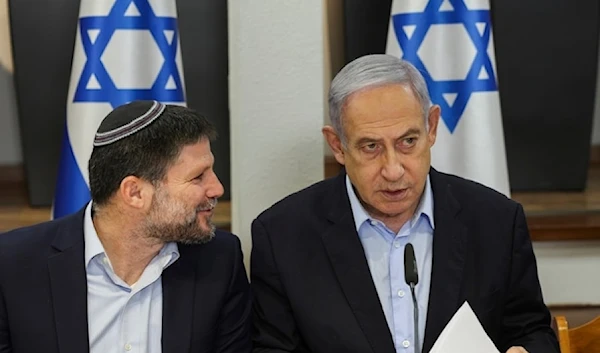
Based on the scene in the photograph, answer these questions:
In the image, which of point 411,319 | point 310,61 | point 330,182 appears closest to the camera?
point 411,319

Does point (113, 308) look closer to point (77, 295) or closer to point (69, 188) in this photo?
point (77, 295)

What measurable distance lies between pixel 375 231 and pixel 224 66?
2130 millimetres

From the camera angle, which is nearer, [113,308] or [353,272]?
[113,308]

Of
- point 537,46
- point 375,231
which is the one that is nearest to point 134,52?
point 375,231

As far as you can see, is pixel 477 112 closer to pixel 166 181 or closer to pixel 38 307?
pixel 166 181

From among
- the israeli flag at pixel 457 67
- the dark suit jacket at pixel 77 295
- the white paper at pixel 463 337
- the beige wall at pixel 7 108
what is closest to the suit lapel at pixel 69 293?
the dark suit jacket at pixel 77 295

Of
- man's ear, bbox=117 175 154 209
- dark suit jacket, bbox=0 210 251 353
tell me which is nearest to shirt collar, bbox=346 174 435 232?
dark suit jacket, bbox=0 210 251 353

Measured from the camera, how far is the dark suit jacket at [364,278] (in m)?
2.11

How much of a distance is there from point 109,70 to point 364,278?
47.5 inches

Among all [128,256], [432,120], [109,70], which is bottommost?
[128,256]

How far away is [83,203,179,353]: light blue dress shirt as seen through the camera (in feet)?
6.56

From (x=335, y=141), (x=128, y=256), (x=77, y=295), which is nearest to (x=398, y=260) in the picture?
(x=335, y=141)

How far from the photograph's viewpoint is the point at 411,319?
2.10 m

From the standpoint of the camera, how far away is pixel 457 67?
289 centimetres
